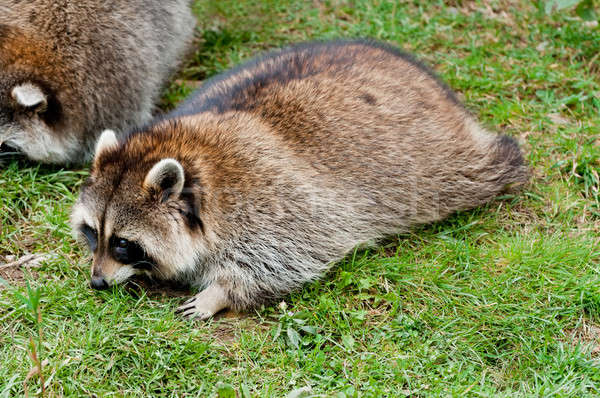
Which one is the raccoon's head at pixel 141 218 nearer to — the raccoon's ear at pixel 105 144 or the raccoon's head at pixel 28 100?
the raccoon's ear at pixel 105 144

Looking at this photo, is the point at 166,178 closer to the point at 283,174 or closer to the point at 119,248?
the point at 119,248

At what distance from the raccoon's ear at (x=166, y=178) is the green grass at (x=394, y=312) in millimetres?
626

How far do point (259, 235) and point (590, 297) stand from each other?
1853 mm

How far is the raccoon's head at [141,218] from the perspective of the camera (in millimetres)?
3938

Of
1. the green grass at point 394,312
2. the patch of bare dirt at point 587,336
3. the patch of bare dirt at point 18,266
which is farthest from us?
the patch of bare dirt at point 18,266

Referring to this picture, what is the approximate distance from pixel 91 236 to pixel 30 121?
145cm

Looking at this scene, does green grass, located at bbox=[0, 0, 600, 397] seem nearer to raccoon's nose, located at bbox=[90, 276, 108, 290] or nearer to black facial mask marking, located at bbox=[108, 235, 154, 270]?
raccoon's nose, located at bbox=[90, 276, 108, 290]

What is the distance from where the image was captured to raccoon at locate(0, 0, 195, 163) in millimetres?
5094

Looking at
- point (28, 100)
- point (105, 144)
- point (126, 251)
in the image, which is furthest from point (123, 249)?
point (28, 100)

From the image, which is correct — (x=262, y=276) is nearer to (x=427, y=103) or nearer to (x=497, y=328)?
(x=497, y=328)

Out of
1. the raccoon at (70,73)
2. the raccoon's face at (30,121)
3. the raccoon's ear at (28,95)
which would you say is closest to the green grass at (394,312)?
the raccoon's face at (30,121)

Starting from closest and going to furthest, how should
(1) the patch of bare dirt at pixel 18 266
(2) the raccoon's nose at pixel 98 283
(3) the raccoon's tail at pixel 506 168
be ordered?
(2) the raccoon's nose at pixel 98 283 → (1) the patch of bare dirt at pixel 18 266 → (3) the raccoon's tail at pixel 506 168

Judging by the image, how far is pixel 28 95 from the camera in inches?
197

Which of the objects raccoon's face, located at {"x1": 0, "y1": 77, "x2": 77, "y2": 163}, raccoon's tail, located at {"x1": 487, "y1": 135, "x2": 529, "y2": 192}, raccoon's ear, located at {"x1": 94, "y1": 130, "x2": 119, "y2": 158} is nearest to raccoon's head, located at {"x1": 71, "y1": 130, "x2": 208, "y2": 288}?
raccoon's ear, located at {"x1": 94, "y1": 130, "x2": 119, "y2": 158}
